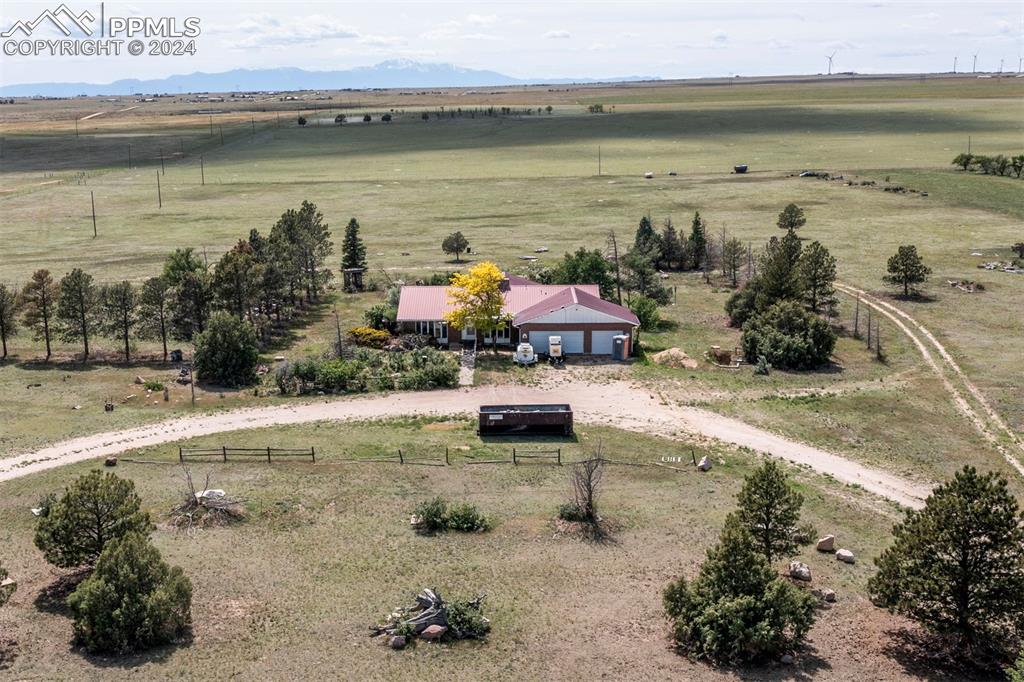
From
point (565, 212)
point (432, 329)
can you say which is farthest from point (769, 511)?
point (565, 212)

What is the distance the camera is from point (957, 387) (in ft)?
189

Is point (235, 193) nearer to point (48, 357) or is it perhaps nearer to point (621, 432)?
point (48, 357)

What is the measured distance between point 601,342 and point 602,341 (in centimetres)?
10

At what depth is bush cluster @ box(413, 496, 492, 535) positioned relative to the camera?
126ft

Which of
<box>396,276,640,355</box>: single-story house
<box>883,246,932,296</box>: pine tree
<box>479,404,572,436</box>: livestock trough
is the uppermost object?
<box>883,246,932,296</box>: pine tree

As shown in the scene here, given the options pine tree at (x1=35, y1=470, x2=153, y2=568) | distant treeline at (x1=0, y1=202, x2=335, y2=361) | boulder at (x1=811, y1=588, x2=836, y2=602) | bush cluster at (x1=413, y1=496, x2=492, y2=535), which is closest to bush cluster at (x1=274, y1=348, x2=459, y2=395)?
distant treeline at (x1=0, y1=202, x2=335, y2=361)

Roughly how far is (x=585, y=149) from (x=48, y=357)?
147 m

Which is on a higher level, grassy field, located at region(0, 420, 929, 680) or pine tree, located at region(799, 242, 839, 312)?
pine tree, located at region(799, 242, 839, 312)

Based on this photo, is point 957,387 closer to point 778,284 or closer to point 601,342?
point 778,284

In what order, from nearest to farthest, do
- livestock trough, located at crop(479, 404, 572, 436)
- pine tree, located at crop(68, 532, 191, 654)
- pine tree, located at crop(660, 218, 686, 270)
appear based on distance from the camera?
1. pine tree, located at crop(68, 532, 191, 654)
2. livestock trough, located at crop(479, 404, 572, 436)
3. pine tree, located at crop(660, 218, 686, 270)

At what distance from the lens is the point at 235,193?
14475 cm

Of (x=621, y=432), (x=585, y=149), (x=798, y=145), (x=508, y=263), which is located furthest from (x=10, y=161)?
(x=621, y=432)

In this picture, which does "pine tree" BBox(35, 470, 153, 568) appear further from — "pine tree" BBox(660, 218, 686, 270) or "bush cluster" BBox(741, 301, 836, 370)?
"pine tree" BBox(660, 218, 686, 270)

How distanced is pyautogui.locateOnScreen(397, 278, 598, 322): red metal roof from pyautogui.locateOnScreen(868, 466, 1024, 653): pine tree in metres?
38.9
